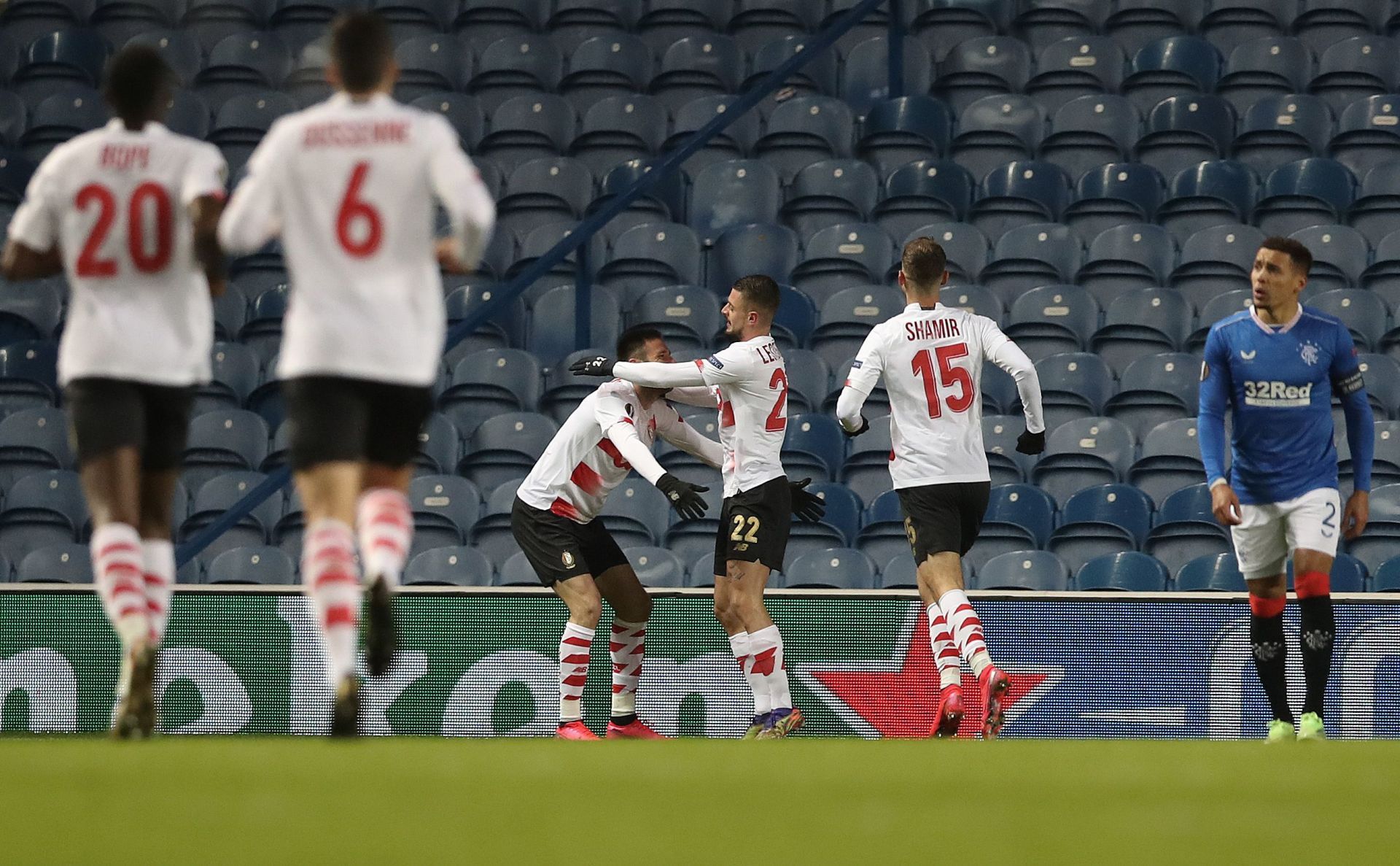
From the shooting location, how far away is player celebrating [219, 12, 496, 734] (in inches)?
174

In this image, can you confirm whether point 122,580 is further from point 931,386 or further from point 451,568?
point 451,568

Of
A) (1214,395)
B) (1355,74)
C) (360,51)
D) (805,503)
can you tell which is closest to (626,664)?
(805,503)

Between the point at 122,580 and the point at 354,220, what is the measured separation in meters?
1.30

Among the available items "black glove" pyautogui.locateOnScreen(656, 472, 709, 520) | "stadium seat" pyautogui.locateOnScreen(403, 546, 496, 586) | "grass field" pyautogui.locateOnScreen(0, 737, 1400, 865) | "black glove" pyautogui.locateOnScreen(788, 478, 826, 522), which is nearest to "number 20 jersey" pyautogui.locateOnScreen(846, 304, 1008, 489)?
"black glove" pyautogui.locateOnScreen(788, 478, 826, 522)

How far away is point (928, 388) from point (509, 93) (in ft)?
23.5

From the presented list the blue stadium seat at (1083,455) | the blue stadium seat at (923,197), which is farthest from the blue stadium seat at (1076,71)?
the blue stadium seat at (1083,455)

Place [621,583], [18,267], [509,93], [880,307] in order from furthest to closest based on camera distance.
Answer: [509,93] < [880,307] < [621,583] < [18,267]

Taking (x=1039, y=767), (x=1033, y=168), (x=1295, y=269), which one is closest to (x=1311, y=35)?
(x=1033, y=168)

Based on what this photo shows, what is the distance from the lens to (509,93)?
13812 mm

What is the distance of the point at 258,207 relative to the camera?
446 cm

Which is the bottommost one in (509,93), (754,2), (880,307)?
(880,307)

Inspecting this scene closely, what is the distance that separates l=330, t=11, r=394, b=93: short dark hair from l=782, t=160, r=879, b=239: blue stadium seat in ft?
26.7

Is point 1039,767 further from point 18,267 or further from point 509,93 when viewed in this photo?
point 509,93

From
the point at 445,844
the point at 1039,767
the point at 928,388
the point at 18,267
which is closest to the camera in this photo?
the point at 445,844
